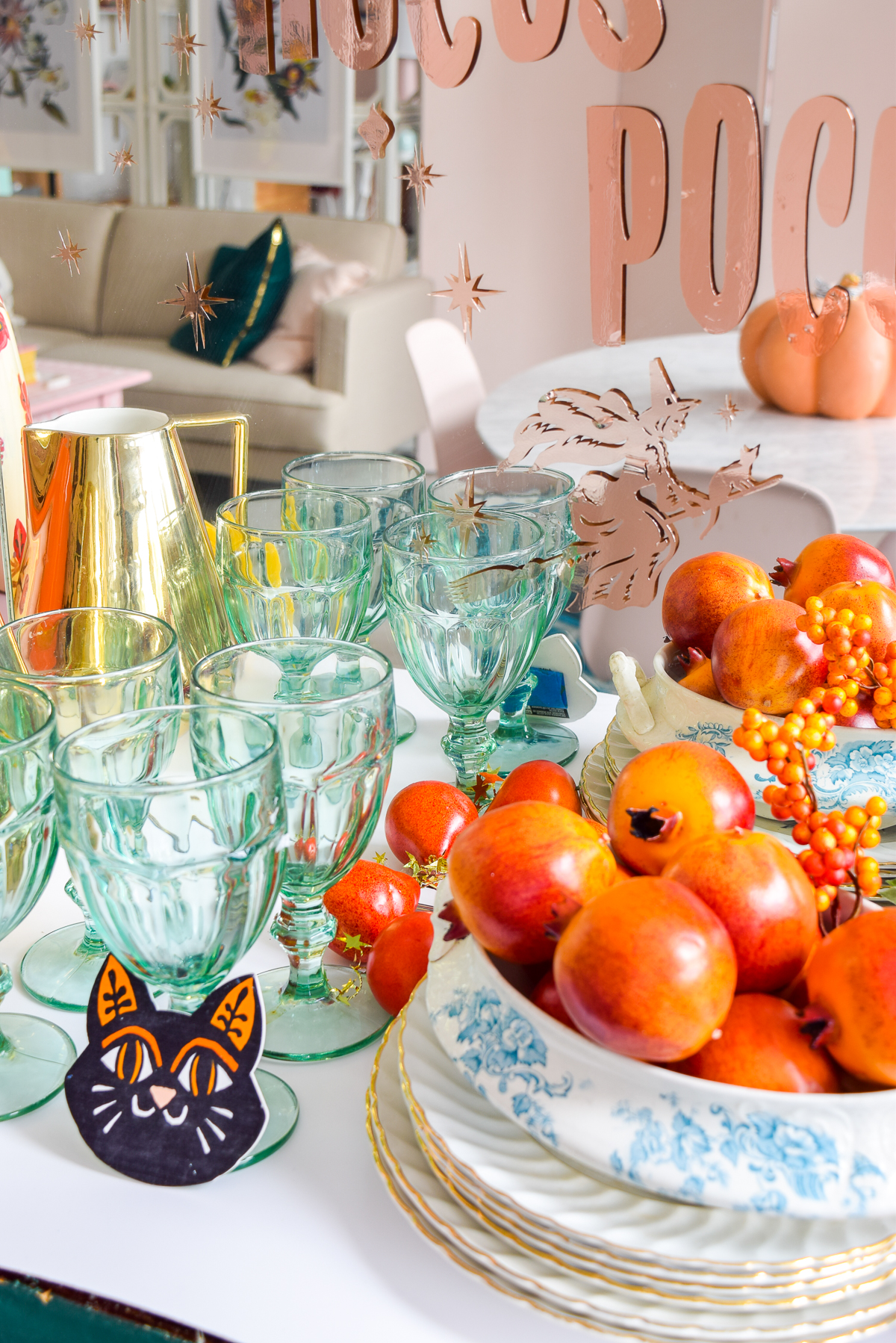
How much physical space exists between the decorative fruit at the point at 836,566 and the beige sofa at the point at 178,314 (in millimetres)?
359

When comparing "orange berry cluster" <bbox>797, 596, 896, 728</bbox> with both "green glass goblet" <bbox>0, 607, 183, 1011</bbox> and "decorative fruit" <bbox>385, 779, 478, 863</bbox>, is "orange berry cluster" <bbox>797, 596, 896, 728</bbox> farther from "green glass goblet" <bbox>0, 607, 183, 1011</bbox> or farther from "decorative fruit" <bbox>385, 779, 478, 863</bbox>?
"green glass goblet" <bbox>0, 607, 183, 1011</bbox>

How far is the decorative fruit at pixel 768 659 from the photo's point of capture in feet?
1.88

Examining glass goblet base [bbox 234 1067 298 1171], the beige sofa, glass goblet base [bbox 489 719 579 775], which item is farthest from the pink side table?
glass goblet base [bbox 234 1067 298 1171]

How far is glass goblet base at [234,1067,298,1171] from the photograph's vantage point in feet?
1.50

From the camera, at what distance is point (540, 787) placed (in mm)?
626

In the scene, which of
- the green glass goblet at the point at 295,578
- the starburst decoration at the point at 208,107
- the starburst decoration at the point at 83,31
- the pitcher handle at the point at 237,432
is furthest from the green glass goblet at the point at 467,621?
the starburst decoration at the point at 83,31

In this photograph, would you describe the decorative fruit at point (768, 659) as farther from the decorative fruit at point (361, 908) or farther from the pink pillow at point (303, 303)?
the pink pillow at point (303, 303)

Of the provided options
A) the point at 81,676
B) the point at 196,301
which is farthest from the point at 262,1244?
the point at 196,301

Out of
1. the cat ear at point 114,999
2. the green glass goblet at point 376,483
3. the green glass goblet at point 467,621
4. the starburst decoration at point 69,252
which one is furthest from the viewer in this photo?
the starburst decoration at point 69,252

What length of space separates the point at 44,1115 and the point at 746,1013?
303 millimetres

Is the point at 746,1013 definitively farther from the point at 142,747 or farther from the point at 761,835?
the point at 142,747

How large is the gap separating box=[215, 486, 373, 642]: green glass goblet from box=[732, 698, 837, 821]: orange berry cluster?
0.29 m

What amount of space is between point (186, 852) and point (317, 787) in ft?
0.20

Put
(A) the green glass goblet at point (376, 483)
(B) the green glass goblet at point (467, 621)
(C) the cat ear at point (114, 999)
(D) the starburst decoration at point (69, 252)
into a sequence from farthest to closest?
(D) the starburst decoration at point (69, 252)
(A) the green glass goblet at point (376, 483)
(B) the green glass goblet at point (467, 621)
(C) the cat ear at point (114, 999)
